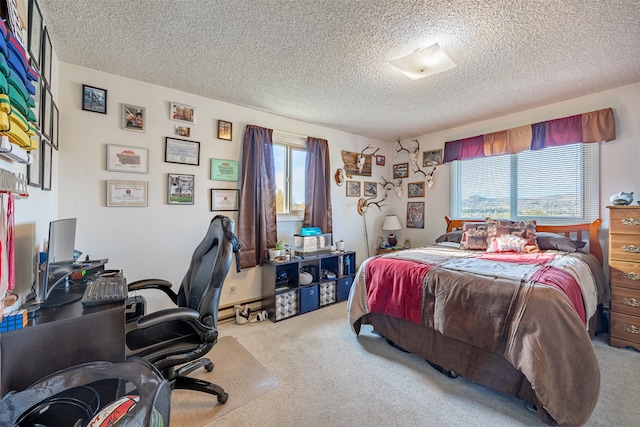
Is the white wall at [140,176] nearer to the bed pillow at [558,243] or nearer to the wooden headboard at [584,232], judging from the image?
the bed pillow at [558,243]

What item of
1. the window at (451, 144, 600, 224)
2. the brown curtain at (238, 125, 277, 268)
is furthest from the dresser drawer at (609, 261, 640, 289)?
the brown curtain at (238, 125, 277, 268)

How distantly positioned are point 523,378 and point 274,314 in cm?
227

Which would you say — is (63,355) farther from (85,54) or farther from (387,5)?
(387,5)

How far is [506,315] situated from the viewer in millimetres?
1715

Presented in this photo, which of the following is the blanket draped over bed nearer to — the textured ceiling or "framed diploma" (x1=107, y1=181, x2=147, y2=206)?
the textured ceiling

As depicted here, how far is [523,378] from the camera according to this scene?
169 centimetres

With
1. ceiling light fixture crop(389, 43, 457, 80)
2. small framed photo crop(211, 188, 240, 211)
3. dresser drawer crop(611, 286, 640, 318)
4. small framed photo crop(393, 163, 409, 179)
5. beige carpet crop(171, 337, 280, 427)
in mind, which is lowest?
beige carpet crop(171, 337, 280, 427)

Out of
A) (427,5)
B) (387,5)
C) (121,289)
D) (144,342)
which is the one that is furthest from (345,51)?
(144,342)

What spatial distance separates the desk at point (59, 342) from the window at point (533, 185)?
4.21 m

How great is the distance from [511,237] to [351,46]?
2654mm

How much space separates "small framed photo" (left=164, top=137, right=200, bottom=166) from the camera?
2.81 meters

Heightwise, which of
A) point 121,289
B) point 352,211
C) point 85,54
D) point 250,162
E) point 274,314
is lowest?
point 274,314

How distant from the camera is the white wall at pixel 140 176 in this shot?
2.37m

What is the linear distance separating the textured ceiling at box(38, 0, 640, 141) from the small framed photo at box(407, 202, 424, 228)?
1.84 meters
